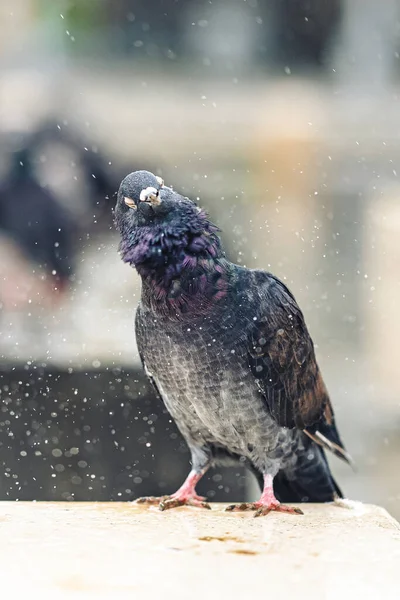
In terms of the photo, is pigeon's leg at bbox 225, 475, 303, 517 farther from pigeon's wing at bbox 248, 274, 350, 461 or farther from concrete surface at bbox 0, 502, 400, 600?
pigeon's wing at bbox 248, 274, 350, 461

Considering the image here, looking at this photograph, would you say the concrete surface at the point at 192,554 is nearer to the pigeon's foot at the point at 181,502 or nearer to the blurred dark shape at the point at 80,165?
the pigeon's foot at the point at 181,502

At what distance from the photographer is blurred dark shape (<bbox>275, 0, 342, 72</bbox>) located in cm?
765

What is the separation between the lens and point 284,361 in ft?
10.1

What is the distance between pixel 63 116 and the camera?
6.77 meters

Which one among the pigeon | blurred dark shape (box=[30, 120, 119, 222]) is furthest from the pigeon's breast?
blurred dark shape (box=[30, 120, 119, 222])

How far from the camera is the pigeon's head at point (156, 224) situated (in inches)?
108

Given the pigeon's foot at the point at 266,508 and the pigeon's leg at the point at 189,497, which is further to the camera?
the pigeon's leg at the point at 189,497

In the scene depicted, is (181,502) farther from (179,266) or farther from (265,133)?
(265,133)

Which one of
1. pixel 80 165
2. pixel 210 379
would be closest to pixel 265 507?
pixel 210 379

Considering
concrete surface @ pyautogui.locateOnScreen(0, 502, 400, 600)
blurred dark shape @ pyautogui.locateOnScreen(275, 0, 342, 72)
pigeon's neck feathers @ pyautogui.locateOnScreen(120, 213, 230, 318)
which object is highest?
blurred dark shape @ pyautogui.locateOnScreen(275, 0, 342, 72)

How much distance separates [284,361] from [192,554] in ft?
3.04

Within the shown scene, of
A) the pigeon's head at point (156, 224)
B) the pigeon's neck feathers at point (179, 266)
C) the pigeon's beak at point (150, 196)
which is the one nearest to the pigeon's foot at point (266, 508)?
the pigeon's neck feathers at point (179, 266)

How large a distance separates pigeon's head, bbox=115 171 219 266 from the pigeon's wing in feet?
1.00

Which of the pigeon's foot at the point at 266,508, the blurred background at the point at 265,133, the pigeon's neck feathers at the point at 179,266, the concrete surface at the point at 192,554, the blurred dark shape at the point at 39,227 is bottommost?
the concrete surface at the point at 192,554
